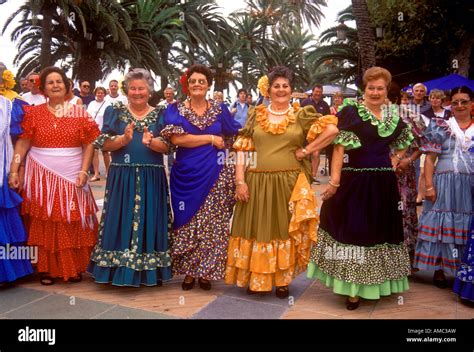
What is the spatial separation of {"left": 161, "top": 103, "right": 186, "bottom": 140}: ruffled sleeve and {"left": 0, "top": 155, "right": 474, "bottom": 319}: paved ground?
1356mm

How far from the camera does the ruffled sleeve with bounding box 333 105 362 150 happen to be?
13.0 feet

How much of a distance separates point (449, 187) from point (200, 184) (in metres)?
2.19

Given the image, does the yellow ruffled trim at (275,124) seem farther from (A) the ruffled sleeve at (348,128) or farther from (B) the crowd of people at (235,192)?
(A) the ruffled sleeve at (348,128)

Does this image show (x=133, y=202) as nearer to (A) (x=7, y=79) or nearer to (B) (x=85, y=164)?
(B) (x=85, y=164)

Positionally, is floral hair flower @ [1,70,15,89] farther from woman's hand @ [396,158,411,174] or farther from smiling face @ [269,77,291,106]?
woman's hand @ [396,158,411,174]

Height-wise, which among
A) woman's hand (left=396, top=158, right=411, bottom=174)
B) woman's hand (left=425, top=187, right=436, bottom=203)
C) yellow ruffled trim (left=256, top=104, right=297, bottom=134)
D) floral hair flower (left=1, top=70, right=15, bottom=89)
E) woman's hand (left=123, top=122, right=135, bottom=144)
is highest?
floral hair flower (left=1, top=70, right=15, bottom=89)

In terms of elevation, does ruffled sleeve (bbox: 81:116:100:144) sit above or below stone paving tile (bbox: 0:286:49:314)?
above

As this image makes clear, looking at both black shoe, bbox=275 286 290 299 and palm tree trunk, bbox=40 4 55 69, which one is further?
palm tree trunk, bbox=40 4 55 69

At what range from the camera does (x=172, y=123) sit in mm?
4258

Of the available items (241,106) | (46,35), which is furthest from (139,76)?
(46,35)

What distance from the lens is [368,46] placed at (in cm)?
1259

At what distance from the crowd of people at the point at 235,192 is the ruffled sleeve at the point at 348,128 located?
10 mm

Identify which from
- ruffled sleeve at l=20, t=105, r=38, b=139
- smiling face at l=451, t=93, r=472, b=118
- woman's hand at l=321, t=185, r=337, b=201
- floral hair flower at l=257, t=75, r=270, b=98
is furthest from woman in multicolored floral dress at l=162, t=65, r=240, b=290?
smiling face at l=451, t=93, r=472, b=118

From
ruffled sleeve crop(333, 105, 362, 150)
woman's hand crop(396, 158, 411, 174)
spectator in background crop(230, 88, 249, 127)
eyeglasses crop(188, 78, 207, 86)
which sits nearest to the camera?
ruffled sleeve crop(333, 105, 362, 150)
